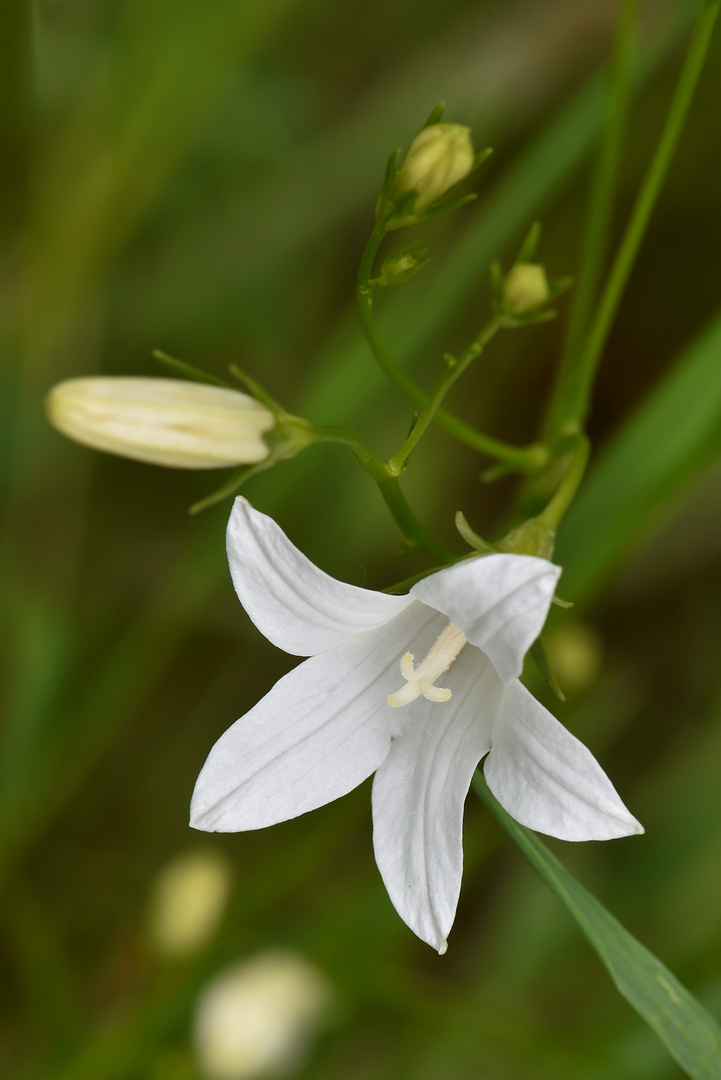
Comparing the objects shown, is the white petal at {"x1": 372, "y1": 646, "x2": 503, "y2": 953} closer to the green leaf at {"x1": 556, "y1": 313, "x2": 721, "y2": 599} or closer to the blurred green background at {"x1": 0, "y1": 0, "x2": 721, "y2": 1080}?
the green leaf at {"x1": 556, "y1": 313, "x2": 721, "y2": 599}

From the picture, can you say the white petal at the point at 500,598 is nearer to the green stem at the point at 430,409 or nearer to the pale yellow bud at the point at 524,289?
the green stem at the point at 430,409

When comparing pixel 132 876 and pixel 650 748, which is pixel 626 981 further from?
pixel 132 876

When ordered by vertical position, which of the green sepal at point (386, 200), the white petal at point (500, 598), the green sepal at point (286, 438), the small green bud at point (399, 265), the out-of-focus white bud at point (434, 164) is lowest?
the green sepal at point (286, 438)

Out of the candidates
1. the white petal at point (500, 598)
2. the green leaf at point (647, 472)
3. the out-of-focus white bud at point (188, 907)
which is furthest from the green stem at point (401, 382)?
the out-of-focus white bud at point (188, 907)

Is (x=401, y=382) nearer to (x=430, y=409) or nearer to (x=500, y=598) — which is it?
(x=430, y=409)

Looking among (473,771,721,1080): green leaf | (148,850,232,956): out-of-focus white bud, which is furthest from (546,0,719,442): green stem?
(148,850,232,956): out-of-focus white bud

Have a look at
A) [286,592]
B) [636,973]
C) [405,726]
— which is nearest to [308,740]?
[405,726]
